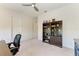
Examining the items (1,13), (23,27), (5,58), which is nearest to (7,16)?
(1,13)

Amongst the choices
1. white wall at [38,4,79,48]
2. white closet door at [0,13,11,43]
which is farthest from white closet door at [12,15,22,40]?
white wall at [38,4,79,48]

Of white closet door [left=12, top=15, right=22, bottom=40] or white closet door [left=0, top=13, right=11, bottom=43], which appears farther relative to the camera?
white closet door [left=12, top=15, right=22, bottom=40]

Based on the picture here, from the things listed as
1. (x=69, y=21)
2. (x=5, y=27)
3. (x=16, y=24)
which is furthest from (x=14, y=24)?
(x=69, y=21)

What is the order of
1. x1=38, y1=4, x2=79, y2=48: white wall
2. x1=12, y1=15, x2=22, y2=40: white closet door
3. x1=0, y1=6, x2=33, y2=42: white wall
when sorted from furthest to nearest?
x1=12, y1=15, x2=22, y2=40: white closet door < x1=0, y1=6, x2=33, y2=42: white wall < x1=38, y1=4, x2=79, y2=48: white wall

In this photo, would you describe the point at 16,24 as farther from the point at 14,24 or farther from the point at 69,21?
the point at 69,21

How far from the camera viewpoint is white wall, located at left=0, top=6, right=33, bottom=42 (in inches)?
278

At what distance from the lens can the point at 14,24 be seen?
8.52 metres

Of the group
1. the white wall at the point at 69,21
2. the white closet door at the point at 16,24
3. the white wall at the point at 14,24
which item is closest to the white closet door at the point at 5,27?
the white wall at the point at 14,24

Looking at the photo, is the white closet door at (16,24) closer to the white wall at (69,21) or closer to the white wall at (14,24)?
the white wall at (14,24)

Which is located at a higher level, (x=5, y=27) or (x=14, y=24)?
(x=14, y=24)

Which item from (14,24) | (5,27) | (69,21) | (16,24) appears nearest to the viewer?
(69,21)

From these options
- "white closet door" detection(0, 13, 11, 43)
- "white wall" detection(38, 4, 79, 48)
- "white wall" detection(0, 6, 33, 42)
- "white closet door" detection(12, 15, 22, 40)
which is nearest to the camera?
"white wall" detection(38, 4, 79, 48)

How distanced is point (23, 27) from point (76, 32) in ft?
18.1

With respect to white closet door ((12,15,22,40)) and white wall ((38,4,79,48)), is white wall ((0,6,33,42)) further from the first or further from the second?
white wall ((38,4,79,48))
